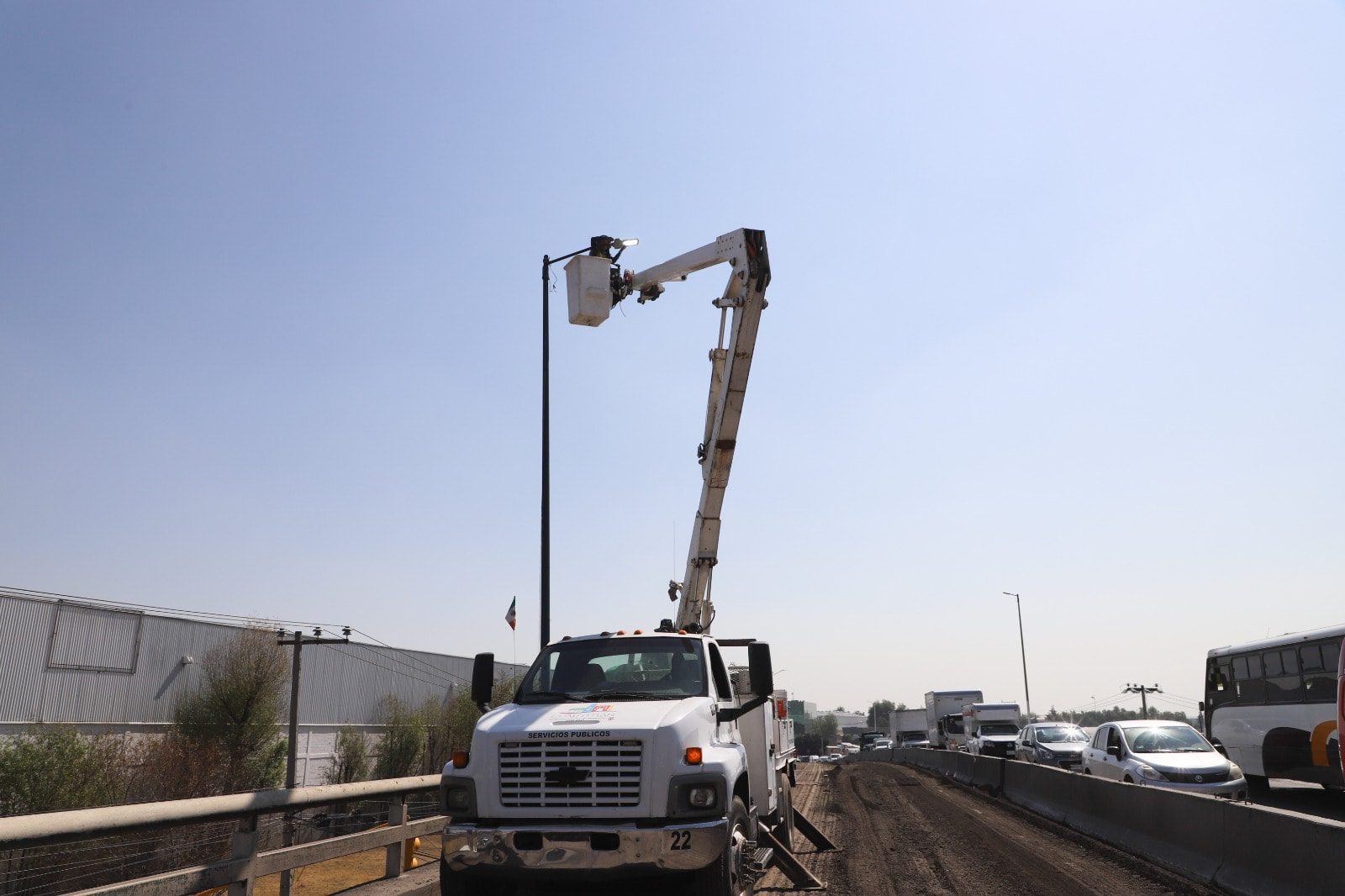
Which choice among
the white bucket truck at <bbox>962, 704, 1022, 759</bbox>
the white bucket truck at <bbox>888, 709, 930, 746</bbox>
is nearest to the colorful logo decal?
the white bucket truck at <bbox>962, 704, 1022, 759</bbox>

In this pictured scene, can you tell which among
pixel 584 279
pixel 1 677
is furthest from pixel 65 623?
pixel 584 279

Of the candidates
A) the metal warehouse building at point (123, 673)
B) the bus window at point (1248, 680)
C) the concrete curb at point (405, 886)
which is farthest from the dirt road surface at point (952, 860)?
the metal warehouse building at point (123, 673)

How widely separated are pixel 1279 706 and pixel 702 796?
19114 mm

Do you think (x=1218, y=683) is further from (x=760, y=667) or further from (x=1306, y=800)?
(x=760, y=667)

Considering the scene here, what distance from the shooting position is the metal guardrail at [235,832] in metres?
4.87

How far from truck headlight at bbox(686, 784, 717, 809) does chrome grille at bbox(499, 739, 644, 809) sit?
377 millimetres

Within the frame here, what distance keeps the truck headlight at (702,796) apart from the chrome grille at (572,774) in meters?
0.38

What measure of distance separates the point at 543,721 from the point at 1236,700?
70.8 ft

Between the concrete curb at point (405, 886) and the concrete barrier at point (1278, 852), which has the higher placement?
the concrete barrier at point (1278, 852)

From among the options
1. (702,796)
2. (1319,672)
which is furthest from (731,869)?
(1319,672)

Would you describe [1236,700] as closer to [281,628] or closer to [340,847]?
[340,847]

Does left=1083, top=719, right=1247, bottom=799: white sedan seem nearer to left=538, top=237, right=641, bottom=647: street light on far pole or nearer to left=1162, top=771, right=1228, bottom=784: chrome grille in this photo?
left=1162, top=771, right=1228, bottom=784: chrome grille

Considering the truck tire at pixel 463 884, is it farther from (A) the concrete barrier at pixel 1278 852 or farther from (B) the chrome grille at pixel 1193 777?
(B) the chrome grille at pixel 1193 777

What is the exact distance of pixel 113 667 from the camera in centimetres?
4250
